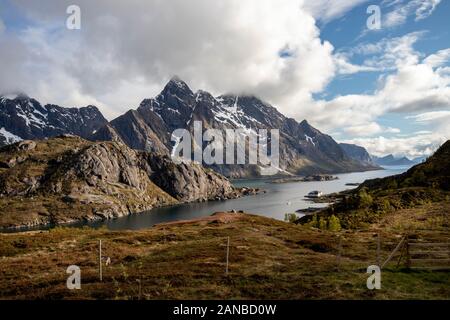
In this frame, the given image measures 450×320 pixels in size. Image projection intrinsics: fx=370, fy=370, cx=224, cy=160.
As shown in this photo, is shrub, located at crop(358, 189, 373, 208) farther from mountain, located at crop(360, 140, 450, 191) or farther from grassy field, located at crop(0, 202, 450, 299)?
grassy field, located at crop(0, 202, 450, 299)

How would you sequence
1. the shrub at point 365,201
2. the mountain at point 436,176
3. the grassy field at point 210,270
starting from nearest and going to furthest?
the grassy field at point 210,270, the shrub at point 365,201, the mountain at point 436,176

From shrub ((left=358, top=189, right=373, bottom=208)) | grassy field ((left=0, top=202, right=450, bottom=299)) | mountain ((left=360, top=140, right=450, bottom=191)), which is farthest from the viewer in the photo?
mountain ((left=360, top=140, right=450, bottom=191))

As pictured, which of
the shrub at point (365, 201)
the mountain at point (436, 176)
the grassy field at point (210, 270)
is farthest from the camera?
the mountain at point (436, 176)

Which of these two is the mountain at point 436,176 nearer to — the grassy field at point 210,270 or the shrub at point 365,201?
the shrub at point 365,201

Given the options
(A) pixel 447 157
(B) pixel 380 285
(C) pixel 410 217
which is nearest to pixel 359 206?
(C) pixel 410 217

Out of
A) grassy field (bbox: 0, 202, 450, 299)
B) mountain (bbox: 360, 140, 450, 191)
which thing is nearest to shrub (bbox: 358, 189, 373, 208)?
mountain (bbox: 360, 140, 450, 191)

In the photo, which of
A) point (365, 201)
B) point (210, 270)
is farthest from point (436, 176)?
point (210, 270)

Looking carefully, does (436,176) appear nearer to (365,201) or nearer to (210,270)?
(365,201)

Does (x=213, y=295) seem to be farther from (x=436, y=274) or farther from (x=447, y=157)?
(x=447, y=157)

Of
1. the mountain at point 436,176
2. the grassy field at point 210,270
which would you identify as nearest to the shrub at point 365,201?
the mountain at point 436,176

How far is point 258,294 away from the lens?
2466cm

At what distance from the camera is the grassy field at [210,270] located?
2516 centimetres

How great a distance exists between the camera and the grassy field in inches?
990
